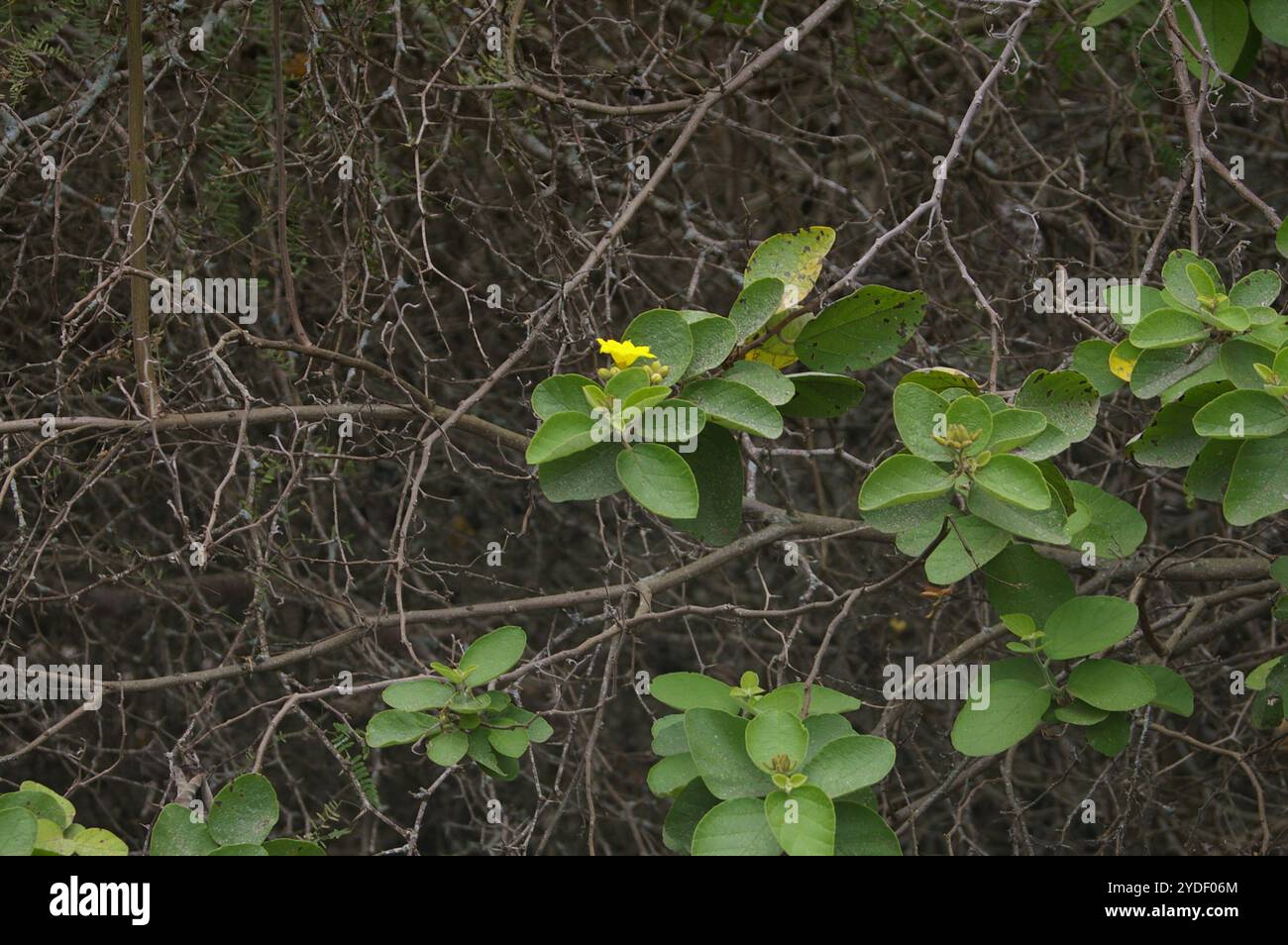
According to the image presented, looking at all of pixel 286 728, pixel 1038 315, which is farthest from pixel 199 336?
pixel 1038 315

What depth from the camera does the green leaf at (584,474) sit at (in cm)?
140

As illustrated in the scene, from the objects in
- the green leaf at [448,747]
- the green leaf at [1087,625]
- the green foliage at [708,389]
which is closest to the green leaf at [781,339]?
the green foliage at [708,389]

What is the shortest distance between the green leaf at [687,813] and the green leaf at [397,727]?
312 millimetres

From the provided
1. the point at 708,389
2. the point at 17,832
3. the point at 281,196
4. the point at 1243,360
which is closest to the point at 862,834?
the point at 708,389

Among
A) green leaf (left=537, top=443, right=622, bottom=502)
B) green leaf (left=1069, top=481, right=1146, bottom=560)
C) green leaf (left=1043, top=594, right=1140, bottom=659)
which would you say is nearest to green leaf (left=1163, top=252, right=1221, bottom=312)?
green leaf (left=1069, top=481, right=1146, bottom=560)

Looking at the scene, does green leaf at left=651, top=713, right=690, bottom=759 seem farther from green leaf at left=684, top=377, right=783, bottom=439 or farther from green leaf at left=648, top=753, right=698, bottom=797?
green leaf at left=684, top=377, right=783, bottom=439

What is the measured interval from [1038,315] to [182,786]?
2143 millimetres

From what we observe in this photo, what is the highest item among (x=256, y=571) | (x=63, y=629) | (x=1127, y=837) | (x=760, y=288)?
(x=760, y=288)

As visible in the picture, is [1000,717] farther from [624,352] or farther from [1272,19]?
[1272,19]

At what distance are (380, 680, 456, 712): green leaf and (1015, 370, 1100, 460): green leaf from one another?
2.55 feet

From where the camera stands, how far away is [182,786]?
5.09 feet

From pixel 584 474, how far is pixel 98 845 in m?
0.67

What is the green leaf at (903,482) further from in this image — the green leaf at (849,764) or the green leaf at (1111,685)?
the green leaf at (1111,685)

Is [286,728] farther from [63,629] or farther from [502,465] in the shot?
[502,465]
